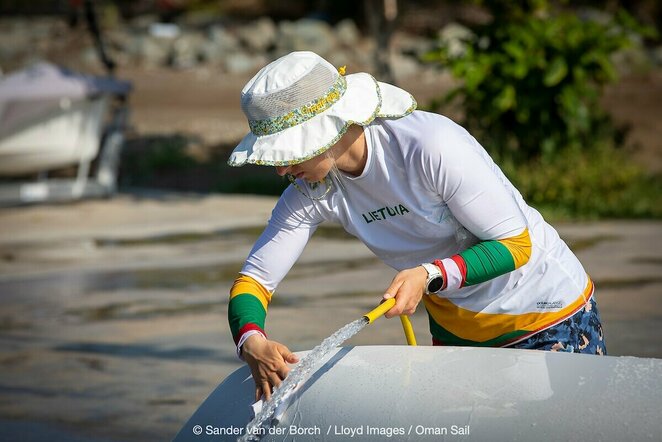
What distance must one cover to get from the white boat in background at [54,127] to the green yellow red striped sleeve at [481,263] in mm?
9805

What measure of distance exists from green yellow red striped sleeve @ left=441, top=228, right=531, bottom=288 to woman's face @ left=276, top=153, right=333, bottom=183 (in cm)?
34

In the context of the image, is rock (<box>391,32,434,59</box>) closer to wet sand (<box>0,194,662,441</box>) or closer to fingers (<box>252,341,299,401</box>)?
wet sand (<box>0,194,662,441</box>)

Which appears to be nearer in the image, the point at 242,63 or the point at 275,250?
the point at 275,250

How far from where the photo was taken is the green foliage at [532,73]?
10.8 metres

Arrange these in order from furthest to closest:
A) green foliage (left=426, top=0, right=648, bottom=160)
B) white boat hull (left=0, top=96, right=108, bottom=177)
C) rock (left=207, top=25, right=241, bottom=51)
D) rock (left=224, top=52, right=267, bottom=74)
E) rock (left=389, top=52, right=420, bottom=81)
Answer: rock (left=207, top=25, right=241, bottom=51) → rock (left=224, top=52, right=267, bottom=74) → rock (left=389, top=52, right=420, bottom=81) → white boat hull (left=0, top=96, right=108, bottom=177) → green foliage (left=426, top=0, right=648, bottom=160)

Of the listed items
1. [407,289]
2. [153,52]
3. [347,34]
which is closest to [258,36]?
[347,34]

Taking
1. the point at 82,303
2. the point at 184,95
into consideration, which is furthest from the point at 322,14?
the point at 82,303

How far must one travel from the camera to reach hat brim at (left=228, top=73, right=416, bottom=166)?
251cm

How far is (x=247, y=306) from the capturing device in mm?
2740

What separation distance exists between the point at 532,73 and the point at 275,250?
8509 millimetres

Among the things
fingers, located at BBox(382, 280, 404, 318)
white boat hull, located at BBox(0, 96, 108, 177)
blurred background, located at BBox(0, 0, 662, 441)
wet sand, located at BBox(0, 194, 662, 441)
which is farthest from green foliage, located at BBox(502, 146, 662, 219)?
fingers, located at BBox(382, 280, 404, 318)

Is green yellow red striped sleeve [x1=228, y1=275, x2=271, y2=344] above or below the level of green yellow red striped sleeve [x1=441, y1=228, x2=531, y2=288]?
below

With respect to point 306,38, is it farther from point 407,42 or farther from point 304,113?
point 304,113

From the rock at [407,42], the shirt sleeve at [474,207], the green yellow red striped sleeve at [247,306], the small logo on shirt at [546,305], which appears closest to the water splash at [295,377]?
the green yellow red striped sleeve at [247,306]
